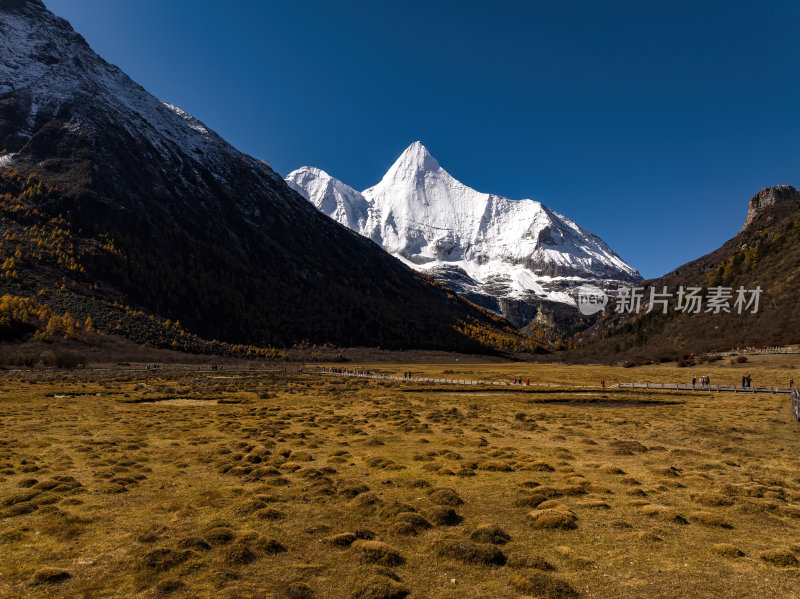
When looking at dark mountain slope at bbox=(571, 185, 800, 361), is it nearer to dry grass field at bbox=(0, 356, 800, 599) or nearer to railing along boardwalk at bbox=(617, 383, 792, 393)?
railing along boardwalk at bbox=(617, 383, 792, 393)

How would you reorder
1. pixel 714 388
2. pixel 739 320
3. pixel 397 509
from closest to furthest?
pixel 397 509 < pixel 714 388 < pixel 739 320

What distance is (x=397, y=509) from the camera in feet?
47.3

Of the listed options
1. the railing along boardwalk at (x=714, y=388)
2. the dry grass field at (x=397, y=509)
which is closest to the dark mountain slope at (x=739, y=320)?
the railing along boardwalk at (x=714, y=388)

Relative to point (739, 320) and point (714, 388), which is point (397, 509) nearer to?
point (714, 388)

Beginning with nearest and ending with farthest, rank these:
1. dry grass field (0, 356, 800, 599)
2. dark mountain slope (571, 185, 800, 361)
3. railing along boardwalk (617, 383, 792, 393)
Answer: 1. dry grass field (0, 356, 800, 599)
2. railing along boardwalk (617, 383, 792, 393)
3. dark mountain slope (571, 185, 800, 361)

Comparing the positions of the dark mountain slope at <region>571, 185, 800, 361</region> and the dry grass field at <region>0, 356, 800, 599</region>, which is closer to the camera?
the dry grass field at <region>0, 356, 800, 599</region>

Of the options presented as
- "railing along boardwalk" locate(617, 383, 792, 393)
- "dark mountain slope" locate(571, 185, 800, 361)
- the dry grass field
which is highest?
"dark mountain slope" locate(571, 185, 800, 361)

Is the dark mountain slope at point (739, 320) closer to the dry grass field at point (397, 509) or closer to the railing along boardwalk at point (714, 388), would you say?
the railing along boardwalk at point (714, 388)

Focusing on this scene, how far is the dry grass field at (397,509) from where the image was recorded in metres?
10.0

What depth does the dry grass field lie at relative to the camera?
1002cm

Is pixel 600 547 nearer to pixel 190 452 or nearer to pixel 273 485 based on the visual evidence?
pixel 273 485

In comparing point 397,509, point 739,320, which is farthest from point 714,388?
point 739,320

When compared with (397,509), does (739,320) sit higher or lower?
higher

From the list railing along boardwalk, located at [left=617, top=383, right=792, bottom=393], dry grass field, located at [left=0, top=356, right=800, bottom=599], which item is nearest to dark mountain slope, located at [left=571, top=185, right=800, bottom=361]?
railing along boardwalk, located at [left=617, top=383, right=792, bottom=393]
